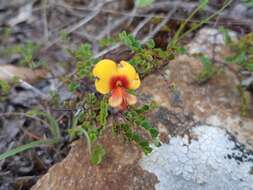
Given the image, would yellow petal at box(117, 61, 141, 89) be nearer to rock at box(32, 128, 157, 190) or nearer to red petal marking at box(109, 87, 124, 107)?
red petal marking at box(109, 87, 124, 107)

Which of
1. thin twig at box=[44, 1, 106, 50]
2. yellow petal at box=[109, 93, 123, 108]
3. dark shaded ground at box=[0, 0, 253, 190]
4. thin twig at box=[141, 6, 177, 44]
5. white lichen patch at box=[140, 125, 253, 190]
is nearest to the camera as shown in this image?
yellow petal at box=[109, 93, 123, 108]

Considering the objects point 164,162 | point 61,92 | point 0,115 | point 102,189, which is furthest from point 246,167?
point 0,115

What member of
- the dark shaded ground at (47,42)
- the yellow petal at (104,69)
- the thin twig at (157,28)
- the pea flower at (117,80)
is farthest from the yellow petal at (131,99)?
the thin twig at (157,28)

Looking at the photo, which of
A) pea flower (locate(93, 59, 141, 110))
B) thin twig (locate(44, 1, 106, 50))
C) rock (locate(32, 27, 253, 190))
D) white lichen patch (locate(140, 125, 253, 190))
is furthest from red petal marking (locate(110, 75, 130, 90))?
thin twig (locate(44, 1, 106, 50))

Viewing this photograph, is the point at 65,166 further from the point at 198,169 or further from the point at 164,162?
the point at 198,169

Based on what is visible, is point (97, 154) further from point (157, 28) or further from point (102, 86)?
point (157, 28)

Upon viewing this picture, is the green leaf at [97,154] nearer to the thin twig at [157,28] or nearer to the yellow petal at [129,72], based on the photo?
the yellow petal at [129,72]

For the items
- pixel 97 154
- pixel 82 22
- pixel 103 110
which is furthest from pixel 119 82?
pixel 82 22
